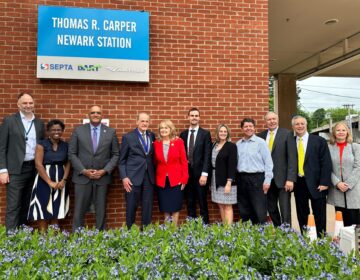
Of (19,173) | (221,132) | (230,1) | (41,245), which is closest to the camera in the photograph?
(41,245)

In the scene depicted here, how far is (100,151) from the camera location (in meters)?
5.10

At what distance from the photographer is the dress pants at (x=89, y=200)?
16.7 ft

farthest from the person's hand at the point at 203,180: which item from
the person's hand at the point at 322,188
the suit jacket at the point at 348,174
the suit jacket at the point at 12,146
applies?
the suit jacket at the point at 12,146

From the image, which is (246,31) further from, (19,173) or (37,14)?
(19,173)

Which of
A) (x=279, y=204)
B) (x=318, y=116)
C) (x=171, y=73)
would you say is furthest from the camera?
(x=318, y=116)

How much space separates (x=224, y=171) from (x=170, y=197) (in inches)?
34.5

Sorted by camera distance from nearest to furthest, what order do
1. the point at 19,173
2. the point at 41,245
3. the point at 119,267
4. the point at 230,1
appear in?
the point at 119,267 → the point at 41,245 → the point at 19,173 → the point at 230,1

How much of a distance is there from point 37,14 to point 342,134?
487 cm

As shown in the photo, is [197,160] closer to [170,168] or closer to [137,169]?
[170,168]

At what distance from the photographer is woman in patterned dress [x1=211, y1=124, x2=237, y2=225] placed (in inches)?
207

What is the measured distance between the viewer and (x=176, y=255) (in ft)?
7.54

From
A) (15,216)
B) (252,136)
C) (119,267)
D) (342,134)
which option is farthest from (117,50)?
(119,267)

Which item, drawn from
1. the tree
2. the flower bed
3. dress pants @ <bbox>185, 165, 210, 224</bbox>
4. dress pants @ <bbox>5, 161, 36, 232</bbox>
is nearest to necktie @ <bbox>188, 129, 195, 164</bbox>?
dress pants @ <bbox>185, 165, 210, 224</bbox>

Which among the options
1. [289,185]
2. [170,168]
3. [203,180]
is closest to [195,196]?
[203,180]
